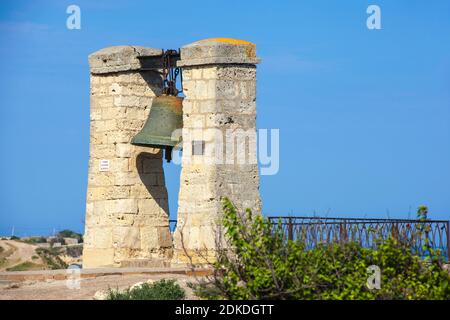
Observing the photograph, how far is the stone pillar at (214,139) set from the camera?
1538cm

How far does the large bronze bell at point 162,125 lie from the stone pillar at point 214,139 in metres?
0.30

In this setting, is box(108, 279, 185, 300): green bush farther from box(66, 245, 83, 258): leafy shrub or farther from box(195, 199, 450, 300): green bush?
box(66, 245, 83, 258): leafy shrub

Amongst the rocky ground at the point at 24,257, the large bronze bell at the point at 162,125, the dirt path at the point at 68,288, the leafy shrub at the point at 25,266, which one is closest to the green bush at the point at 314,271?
the dirt path at the point at 68,288

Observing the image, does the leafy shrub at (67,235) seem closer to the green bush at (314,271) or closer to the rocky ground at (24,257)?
the rocky ground at (24,257)

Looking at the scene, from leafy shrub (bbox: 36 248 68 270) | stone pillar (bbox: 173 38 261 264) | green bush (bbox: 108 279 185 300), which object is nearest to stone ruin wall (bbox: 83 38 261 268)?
stone pillar (bbox: 173 38 261 264)

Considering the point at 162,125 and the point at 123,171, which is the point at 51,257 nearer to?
the point at 123,171

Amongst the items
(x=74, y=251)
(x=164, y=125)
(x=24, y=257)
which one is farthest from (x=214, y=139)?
(x=74, y=251)

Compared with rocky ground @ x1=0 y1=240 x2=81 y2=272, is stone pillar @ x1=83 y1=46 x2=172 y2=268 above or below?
above

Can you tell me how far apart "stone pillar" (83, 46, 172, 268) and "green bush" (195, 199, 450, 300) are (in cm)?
526

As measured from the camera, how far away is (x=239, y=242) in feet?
37.2

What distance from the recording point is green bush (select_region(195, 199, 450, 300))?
36.2 ft
